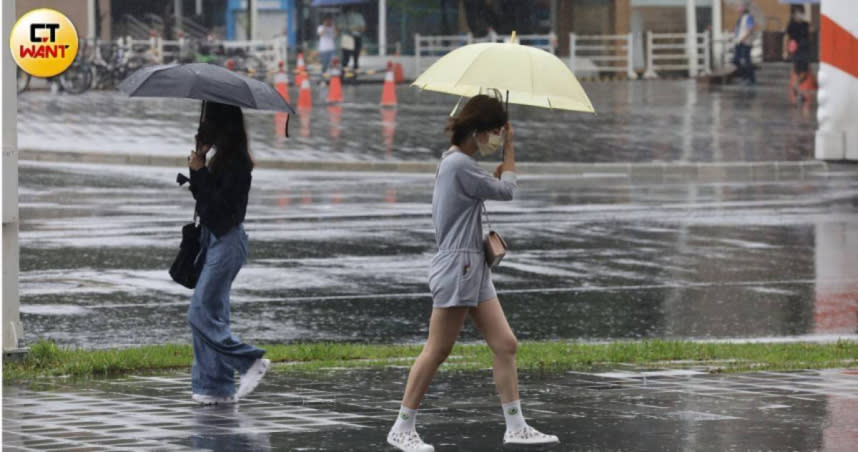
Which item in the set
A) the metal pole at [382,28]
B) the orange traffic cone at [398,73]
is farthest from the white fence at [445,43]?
the orange traffic cone at [398,73]

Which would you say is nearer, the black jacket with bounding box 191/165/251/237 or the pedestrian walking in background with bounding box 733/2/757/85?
the black jacket with bounding box 191/165/251/237

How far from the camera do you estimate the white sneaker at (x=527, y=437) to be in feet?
24.9

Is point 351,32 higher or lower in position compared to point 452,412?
higher

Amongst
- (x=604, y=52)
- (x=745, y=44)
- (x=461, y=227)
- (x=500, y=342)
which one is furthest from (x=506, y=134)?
(x=604, y=52)

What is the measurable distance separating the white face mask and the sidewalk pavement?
130 centimetres

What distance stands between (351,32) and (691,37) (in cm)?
1011

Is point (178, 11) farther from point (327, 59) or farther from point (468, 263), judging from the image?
point (468, 263)

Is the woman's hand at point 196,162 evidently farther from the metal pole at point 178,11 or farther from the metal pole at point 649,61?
the metal pole at point 178,11

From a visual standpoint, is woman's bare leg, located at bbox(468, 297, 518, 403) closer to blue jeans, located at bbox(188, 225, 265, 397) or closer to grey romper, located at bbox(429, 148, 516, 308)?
grey romper, located at bbox(429, 148, 516, 308)

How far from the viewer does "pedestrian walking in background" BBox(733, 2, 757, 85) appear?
46719 mm

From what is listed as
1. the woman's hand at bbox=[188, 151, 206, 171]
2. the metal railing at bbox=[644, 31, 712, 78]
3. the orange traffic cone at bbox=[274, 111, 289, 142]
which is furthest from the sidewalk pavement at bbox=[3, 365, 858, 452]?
the metal railing at bbox=[644, 31, 712, 78]

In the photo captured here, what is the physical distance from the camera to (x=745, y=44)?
47.4 metres

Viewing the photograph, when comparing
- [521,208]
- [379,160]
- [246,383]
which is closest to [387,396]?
[246,383]

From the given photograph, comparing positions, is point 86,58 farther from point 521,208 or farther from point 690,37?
point 521,208
